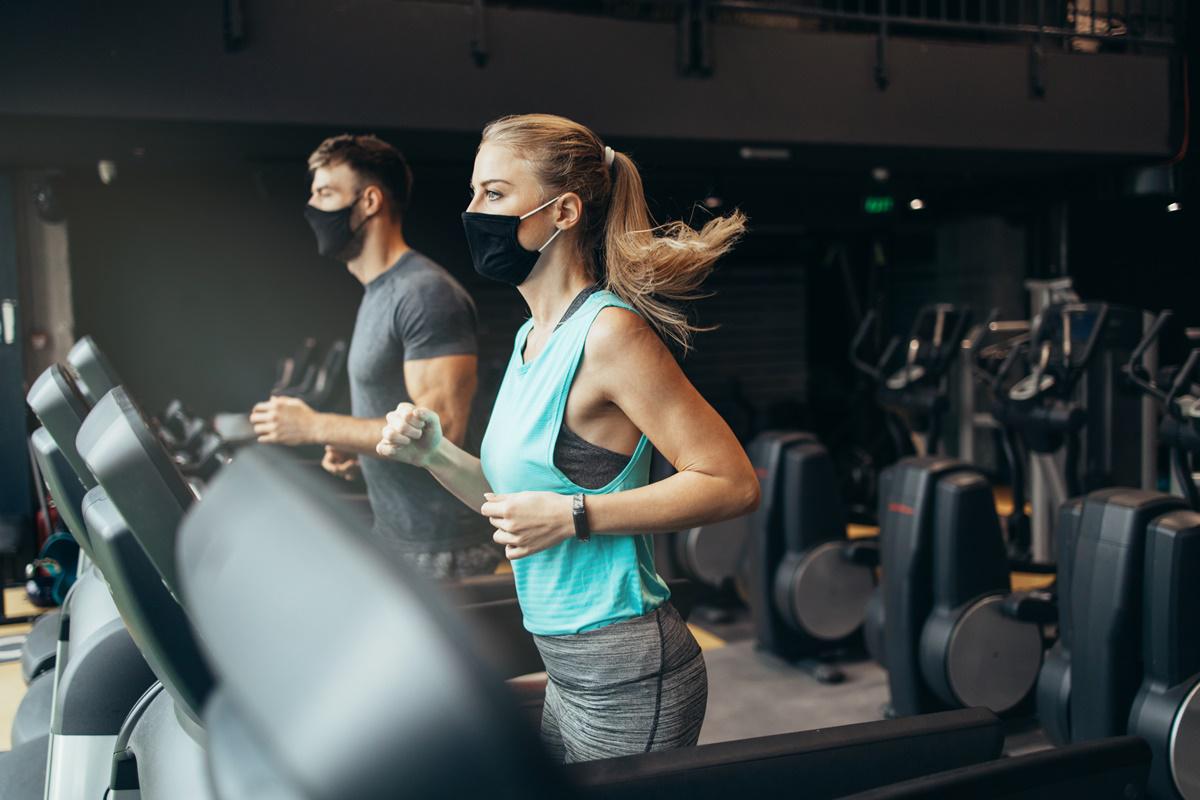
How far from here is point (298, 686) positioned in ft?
1.29

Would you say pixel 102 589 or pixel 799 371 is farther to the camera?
pixel 799 371

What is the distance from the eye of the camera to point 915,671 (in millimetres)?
3379

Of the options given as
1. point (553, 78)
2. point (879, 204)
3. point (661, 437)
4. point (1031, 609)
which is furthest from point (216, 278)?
point (661, 437)

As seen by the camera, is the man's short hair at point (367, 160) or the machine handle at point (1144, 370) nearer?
the man's short hair at point (367, 160)

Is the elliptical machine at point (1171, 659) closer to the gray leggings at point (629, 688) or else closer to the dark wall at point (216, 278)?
the gray leggings at point (629, 688)

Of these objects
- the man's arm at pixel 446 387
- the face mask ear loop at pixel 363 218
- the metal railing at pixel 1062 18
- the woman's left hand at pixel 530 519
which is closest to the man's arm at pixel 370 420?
the man's arm at pixel 446 387

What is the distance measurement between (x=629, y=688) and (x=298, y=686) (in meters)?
0.99

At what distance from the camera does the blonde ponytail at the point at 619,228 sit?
1.39 metres

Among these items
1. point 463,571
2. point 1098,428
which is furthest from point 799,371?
point 463,571

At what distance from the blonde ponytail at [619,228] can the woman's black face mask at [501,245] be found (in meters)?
0.05

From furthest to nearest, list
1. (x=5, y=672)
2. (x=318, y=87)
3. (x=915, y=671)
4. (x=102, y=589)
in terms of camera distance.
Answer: (x=318, y=87) → (x=5, y=672) → (x=915, y=671) → (x=102, y=589)

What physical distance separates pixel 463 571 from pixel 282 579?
1814mm

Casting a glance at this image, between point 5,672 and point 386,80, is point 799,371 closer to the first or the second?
point 386,80

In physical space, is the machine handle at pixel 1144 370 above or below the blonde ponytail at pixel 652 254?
below
